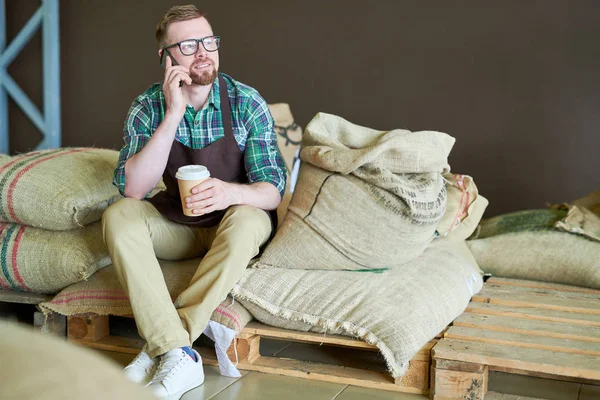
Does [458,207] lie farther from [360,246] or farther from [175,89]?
[175,89]

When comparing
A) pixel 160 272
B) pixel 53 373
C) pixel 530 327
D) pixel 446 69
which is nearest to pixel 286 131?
pixel 446 69

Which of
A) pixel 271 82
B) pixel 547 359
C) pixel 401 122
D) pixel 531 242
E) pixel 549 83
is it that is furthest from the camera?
pixel 271 82

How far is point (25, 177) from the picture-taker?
2.95 metres

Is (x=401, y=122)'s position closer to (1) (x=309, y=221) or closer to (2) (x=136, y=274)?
(1) (x=309, y=221)

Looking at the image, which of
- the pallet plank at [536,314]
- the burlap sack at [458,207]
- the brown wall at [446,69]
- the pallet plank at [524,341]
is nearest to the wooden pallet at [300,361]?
the pallet plank at [524,341]

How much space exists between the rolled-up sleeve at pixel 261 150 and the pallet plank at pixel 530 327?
0.80m

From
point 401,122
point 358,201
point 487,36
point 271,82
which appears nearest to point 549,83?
point 487,36

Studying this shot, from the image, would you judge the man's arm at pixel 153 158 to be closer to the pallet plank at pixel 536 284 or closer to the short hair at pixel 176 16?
the short hair at pixel 176 16

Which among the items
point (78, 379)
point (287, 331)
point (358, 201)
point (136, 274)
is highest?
point (78, 379)

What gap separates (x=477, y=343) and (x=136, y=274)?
1.08 metres

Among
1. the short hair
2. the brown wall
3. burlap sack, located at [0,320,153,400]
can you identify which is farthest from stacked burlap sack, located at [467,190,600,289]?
burlap sack, located at [0,320,153,400]

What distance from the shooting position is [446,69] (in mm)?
4359

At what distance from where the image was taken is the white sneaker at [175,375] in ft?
7.72

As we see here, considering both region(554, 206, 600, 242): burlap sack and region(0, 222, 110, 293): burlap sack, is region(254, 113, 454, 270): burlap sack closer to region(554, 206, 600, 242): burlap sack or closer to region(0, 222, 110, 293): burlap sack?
region(0, 222, 110, 293): burlap sack
